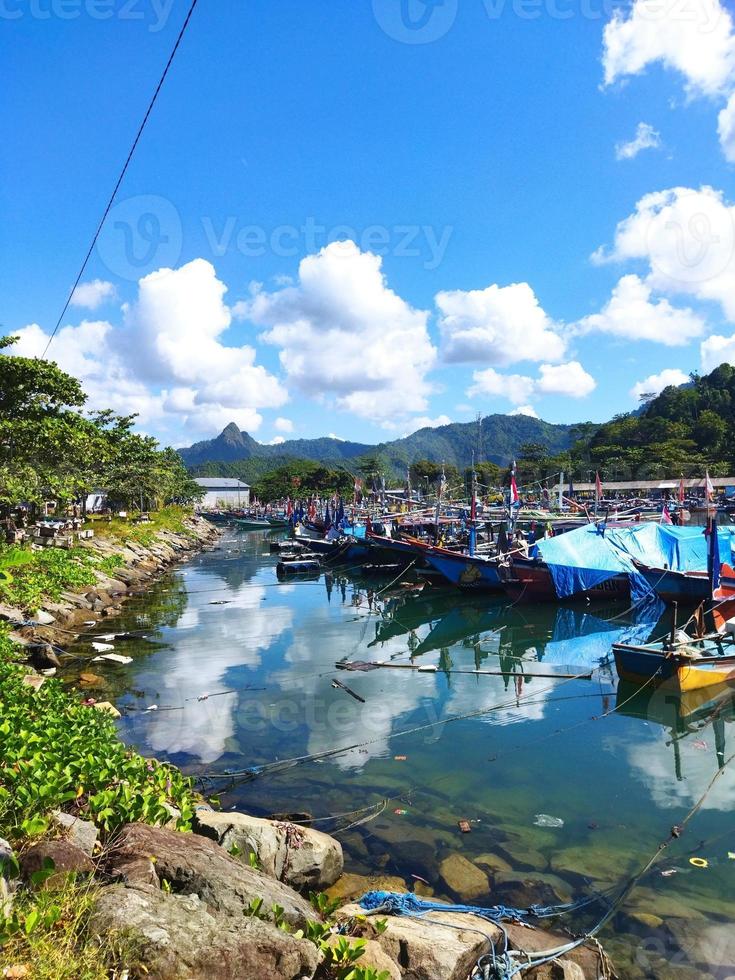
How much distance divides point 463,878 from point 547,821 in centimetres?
248

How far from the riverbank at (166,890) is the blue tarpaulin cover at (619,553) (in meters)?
20.2

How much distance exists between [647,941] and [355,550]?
134ft

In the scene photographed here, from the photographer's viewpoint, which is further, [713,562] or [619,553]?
[619,553]

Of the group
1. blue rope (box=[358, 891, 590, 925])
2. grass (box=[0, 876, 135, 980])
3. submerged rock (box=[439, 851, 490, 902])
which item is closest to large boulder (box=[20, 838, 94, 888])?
→ grass (box=[0, 876, 135, 980])

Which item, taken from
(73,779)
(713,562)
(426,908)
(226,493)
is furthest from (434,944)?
(226,493)

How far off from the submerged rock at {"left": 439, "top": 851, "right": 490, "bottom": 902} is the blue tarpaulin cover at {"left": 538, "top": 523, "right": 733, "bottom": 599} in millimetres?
19635

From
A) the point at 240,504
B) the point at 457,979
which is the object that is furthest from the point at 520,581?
the point at 240,504

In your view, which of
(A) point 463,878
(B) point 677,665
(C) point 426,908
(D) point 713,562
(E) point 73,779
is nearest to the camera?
(E) point 73,779

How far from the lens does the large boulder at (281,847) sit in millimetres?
7707

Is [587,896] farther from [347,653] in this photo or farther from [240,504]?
[240,504]

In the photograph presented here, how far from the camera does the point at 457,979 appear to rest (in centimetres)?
604

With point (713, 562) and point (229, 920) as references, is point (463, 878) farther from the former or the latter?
point (713, 562)

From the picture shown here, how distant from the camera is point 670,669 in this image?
15.4 metres

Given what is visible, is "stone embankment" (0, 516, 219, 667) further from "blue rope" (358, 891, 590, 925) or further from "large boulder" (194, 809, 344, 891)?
"blue rope" (358, 891, 590, 925)
